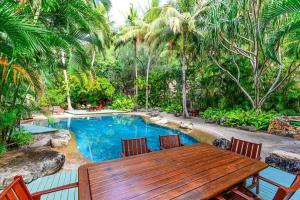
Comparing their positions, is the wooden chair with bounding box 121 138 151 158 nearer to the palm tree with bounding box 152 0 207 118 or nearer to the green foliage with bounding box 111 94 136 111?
the palm tree with bounding box 152 0 207 118

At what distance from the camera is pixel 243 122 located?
29.7ft

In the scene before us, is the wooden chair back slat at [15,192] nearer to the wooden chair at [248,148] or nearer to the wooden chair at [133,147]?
the wooden chair at [133,147]

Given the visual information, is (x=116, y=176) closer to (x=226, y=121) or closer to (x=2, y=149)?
(x=2, y=149)

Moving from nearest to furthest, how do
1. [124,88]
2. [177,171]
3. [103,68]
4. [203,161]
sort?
[177,171] < [203,161] < [103,68] < [124,88]

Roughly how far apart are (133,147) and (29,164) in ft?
7.65

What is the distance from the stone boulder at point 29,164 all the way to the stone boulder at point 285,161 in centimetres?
487

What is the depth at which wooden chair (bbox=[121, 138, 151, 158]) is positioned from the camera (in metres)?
3.41

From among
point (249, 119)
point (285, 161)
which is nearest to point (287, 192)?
point (285, 161)

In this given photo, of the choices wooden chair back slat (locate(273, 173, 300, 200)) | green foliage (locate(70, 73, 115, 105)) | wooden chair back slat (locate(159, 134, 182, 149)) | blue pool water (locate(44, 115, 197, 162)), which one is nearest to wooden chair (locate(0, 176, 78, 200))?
wooden chair back slat (locate(273, 173, 300, 200))

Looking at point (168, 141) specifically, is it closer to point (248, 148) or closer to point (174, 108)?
point (248, 148)

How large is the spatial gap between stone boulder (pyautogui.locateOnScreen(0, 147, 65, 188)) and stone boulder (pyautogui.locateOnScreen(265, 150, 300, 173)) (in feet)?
16.0

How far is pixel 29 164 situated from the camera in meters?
4.02

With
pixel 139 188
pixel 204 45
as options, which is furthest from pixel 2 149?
pixel 204 45

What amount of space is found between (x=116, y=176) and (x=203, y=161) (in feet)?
4.04
